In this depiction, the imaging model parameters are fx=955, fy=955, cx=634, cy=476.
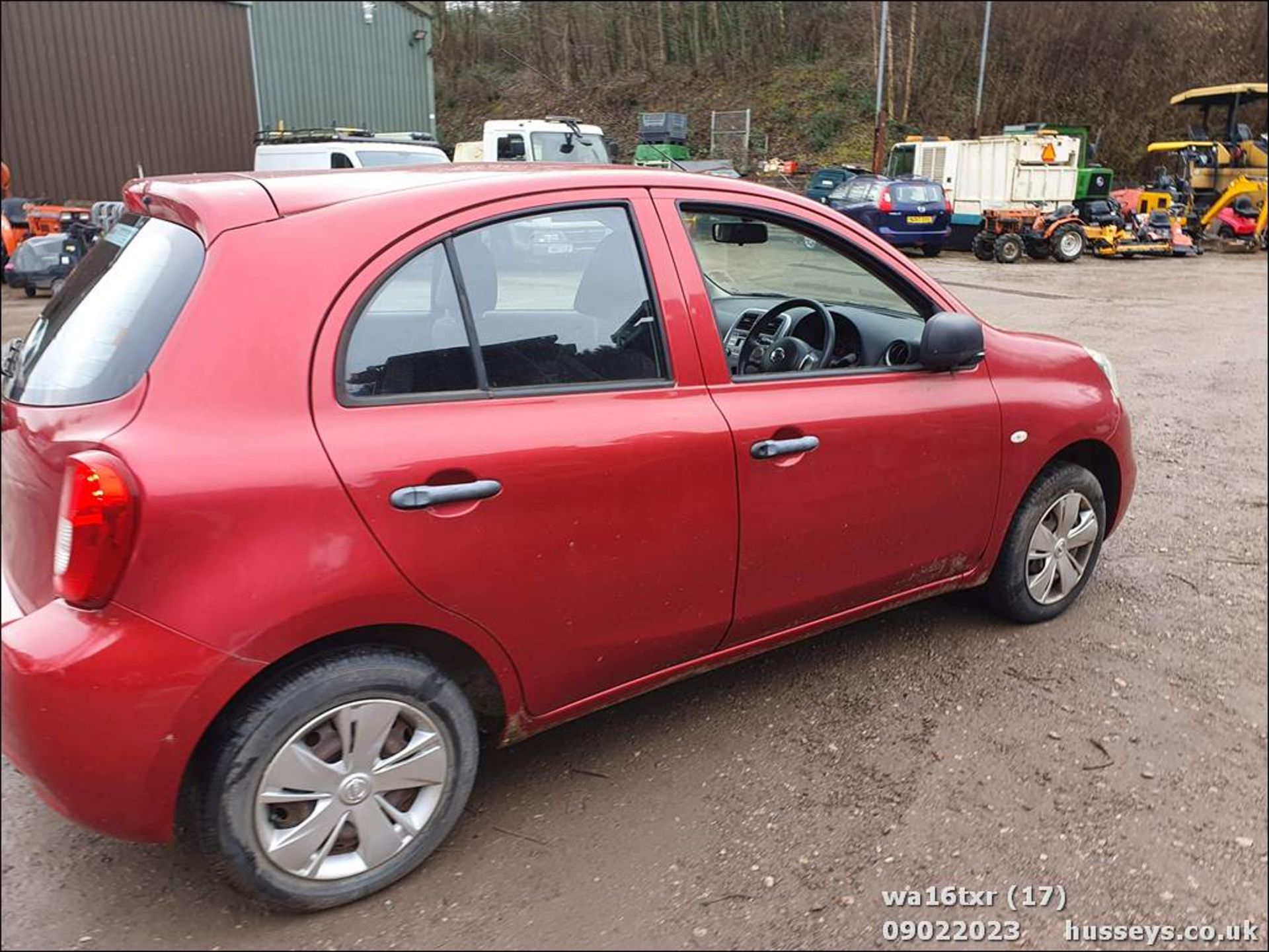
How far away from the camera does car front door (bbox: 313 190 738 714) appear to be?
82.1 inches

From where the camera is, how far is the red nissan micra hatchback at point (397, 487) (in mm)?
1858

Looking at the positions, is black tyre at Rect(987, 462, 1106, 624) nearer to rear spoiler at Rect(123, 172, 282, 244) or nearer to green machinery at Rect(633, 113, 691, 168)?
green machinery at Rect(633, 113, 691, 168)

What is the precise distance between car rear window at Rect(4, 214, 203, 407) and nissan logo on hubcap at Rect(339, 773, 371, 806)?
0.94 meters

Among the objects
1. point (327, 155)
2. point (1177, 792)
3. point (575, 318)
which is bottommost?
point (1177, 792)

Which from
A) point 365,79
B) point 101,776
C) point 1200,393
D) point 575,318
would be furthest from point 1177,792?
point 365,79

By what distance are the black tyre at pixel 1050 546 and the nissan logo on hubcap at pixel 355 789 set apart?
235 cm

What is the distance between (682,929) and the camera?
2.14 metres

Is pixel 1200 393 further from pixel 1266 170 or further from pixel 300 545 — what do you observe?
pixel 1266 170

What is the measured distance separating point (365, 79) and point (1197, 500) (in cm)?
1207

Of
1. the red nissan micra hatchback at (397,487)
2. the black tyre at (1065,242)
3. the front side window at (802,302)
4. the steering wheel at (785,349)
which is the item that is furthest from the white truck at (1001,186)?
the red nissan micra hatchback at (397,487)

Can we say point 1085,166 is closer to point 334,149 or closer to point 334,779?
point 334,149

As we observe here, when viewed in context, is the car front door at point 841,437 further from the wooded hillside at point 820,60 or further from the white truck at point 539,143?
the wooded hillside at point 820,60

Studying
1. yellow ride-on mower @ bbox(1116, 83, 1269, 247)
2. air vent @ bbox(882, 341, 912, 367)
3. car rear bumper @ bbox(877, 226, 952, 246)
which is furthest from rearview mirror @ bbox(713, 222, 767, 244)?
car rear bumper @ bbox(877, 226, 952, 246)

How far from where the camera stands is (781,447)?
2648mm
